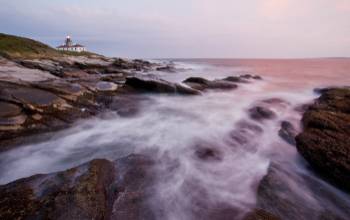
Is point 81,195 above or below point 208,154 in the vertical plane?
above

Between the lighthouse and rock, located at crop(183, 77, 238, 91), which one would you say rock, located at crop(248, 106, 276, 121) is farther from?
the lighthouse

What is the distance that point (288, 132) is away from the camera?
7.53 metres

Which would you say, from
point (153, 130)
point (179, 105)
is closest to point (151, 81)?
point (179, 105)

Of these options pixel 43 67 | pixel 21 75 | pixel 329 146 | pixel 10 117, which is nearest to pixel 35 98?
pixel 10 117

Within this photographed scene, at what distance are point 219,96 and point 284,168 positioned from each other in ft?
28.8

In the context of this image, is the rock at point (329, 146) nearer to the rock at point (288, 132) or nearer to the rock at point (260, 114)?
the rock at point (288, 132)

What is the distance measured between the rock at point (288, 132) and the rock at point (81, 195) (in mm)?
4959

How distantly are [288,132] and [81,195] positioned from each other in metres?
6.95

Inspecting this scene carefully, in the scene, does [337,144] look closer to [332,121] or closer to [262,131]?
[332,121]

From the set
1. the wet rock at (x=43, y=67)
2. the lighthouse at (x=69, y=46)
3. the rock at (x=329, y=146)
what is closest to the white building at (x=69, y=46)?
the lighthouse at (x=69, y=46)

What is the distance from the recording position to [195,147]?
6.25 m

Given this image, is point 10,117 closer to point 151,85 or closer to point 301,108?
point 151,85

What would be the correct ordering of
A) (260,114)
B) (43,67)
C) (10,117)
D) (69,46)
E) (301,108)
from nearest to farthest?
(10,117) → (260,114) → (301,108) → (43,67) → (69,46)

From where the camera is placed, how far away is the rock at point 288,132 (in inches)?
274
